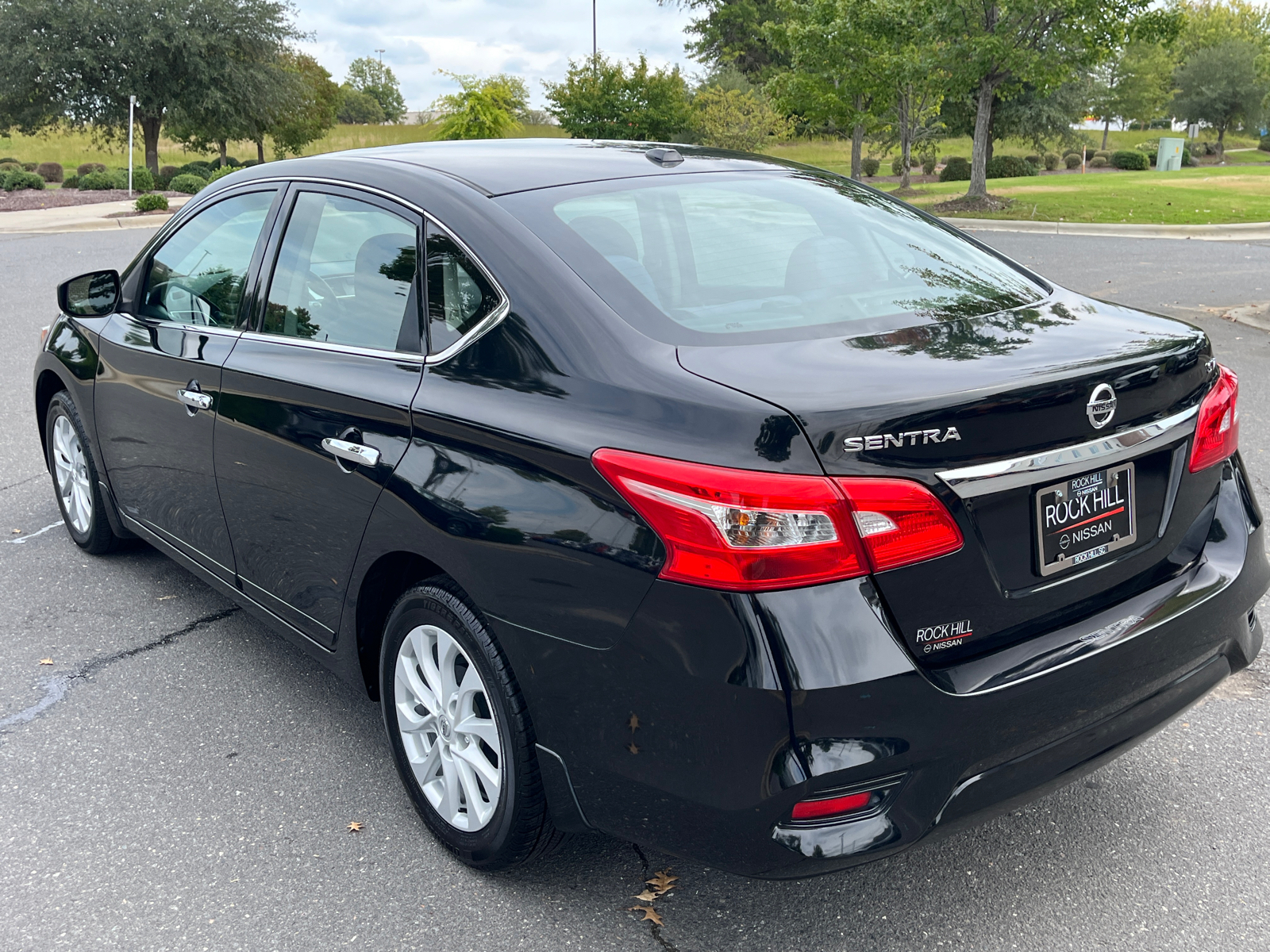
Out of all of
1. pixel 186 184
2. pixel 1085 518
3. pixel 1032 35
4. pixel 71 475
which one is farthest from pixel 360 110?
pixel 1085 518

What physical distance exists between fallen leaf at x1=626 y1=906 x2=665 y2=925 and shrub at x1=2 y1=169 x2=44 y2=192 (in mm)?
39141

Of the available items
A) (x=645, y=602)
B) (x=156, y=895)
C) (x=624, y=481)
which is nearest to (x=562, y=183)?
(x=624, y=481)

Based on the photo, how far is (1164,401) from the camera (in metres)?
2.41

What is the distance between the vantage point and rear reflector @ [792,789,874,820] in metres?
2.05

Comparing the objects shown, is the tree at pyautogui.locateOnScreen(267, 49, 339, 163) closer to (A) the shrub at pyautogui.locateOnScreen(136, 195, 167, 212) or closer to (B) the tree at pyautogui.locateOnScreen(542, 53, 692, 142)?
(B) the tree at pyautogui.locateOnScreen(542, 53, 692, 142)

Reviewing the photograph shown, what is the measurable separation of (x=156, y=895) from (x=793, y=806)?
5.48ft

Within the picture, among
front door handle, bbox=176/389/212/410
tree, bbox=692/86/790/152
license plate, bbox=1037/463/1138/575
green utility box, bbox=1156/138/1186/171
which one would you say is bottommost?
license plate, bbox=1037/463/1138/575

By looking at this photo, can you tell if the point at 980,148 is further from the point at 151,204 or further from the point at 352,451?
the point at 352,451

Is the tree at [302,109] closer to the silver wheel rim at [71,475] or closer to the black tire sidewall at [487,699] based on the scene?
the silver wheel rim at [71,475]

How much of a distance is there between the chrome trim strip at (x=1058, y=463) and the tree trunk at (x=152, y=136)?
44033 millimetres

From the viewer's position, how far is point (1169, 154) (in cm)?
4566

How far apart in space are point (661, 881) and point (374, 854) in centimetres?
76

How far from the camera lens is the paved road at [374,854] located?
2551mm

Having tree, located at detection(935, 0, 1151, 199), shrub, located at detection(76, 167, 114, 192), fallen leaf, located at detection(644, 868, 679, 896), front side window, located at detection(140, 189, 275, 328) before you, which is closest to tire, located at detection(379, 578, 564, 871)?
fallen leaf, located at detection(644, 868, 679, 896)
